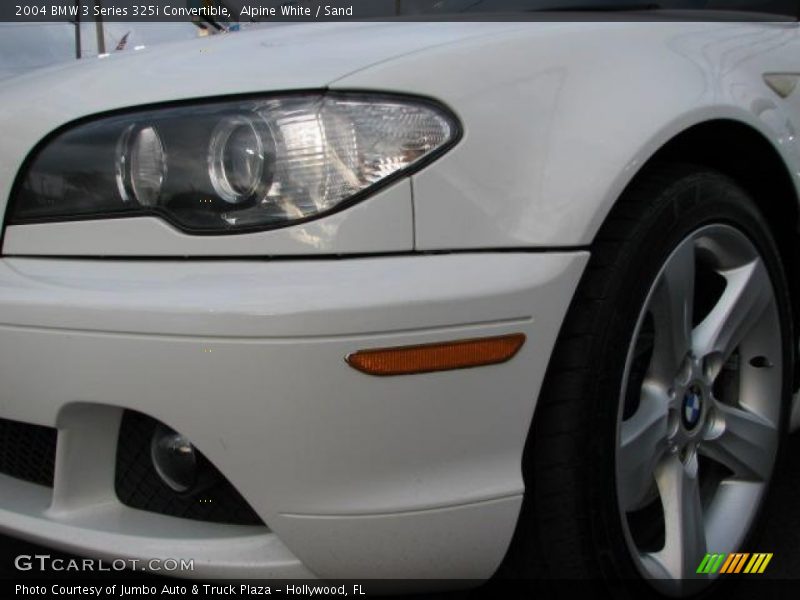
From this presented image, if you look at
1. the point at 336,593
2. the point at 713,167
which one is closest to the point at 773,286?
the point at 713,167

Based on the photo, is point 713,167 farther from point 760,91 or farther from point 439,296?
point 439,296

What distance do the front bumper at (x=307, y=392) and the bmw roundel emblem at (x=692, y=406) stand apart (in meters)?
0.50

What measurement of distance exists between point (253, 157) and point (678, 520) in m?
1.10

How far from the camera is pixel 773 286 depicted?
5.69ft

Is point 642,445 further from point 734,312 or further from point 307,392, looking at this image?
point 307,392

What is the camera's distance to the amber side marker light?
1.13 meters

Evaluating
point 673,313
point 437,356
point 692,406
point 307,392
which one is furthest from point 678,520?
point 307,392

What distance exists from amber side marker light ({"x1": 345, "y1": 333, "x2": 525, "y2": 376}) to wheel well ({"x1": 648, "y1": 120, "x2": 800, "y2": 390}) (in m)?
0.54

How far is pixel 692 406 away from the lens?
1.62m

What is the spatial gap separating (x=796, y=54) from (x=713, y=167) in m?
0.48

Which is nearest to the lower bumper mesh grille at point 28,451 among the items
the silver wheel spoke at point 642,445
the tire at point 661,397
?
the tire at point 661,397

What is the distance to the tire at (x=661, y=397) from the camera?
1.31m

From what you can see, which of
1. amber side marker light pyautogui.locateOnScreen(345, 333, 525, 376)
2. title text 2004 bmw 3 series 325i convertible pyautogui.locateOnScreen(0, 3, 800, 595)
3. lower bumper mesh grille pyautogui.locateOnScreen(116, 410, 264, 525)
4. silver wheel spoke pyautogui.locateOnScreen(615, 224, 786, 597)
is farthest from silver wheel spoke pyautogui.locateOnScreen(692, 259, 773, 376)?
lower bumper mesh grille pyautogui.locateOnScreen(116, 410, 264, 525)

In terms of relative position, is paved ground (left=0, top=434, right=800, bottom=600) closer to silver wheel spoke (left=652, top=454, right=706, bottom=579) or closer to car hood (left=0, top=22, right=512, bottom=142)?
silver wheel spoke (left=652, top=454, right=706, bottom=579)
